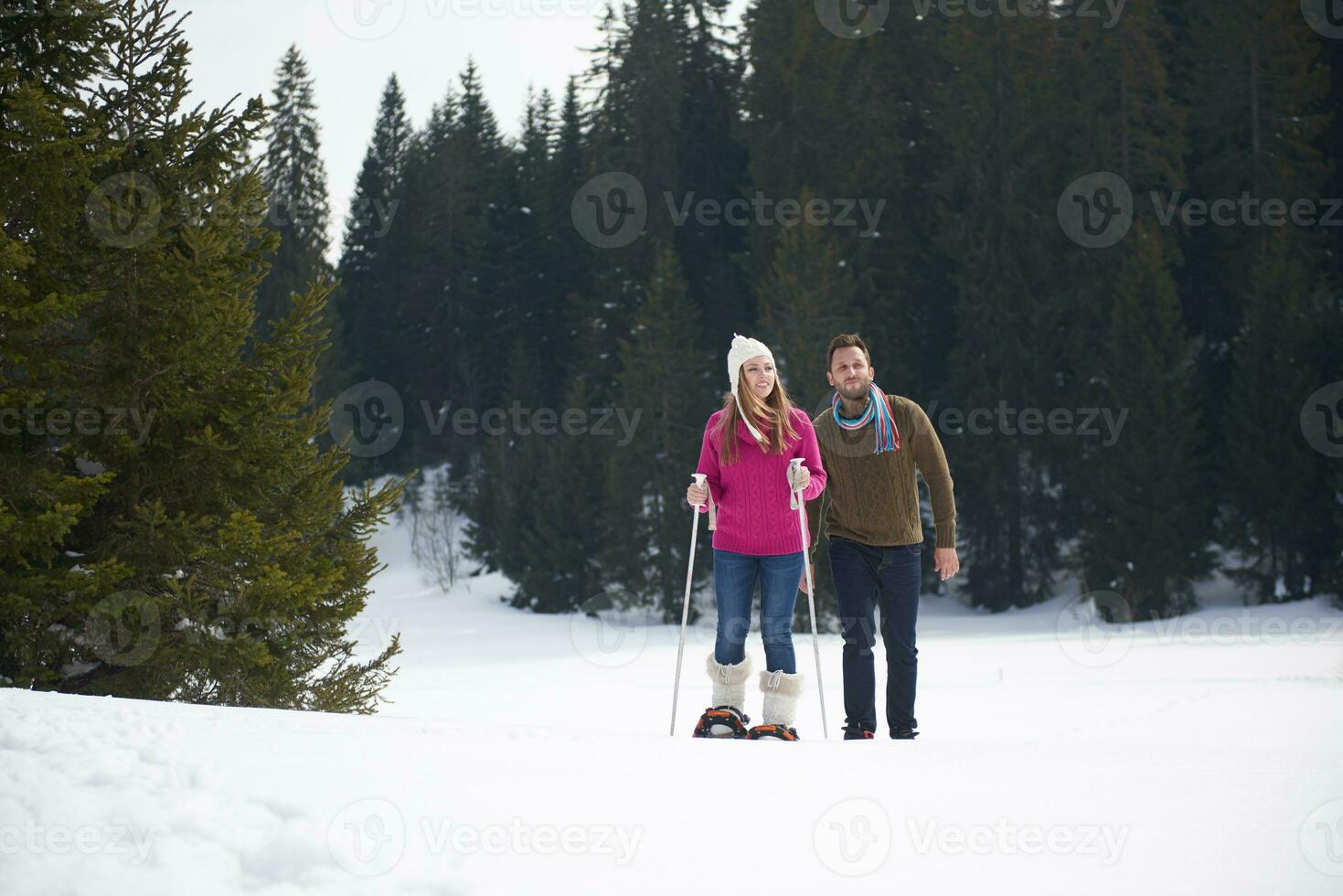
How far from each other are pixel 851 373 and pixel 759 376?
0.55m

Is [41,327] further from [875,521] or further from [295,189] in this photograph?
[295,189]

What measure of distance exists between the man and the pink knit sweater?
284mm

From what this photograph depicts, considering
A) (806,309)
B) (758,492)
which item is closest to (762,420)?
(758,492)

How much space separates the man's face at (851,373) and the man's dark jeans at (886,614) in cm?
76

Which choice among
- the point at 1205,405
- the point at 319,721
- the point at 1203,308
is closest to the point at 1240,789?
the point at 319,721

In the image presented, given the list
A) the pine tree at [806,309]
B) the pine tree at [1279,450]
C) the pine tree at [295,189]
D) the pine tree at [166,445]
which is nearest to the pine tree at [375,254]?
the pine tree at [295,189]

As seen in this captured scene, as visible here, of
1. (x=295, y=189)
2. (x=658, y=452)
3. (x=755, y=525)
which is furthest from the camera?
(x=295, y=189)

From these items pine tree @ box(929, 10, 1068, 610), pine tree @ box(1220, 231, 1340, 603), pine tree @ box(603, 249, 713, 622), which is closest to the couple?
pine tree @ box(1220, 231, 1340, 603)

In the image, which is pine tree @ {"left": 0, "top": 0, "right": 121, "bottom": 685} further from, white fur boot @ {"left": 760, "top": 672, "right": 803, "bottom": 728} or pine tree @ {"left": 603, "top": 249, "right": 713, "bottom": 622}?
pine tree @ {"left": 603, "top": 249, "right": 713, "bottom": 622}

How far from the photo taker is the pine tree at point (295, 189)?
41.2 metres

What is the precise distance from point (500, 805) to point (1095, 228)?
30484 mm

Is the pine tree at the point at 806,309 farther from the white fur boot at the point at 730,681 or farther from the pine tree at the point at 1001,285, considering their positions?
the white fur boot at the point at 730,681

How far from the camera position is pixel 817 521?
5754mm

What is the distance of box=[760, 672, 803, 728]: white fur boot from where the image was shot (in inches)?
212
